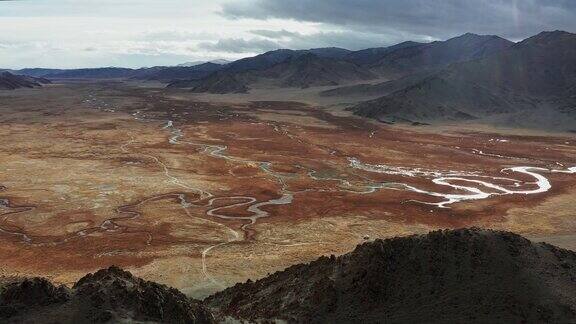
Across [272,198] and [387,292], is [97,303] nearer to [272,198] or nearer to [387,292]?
[387,292]

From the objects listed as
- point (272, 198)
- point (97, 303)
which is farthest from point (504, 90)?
point (97, 303)

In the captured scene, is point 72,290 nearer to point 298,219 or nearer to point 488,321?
point 488,321

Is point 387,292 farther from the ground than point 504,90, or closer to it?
closer to it

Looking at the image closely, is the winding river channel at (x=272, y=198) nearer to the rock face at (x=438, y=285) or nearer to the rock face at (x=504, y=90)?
the rock face at (x=438, y=285)

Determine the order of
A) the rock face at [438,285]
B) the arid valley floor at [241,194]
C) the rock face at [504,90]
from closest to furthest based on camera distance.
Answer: the rock face at [438,285] < the arid valley floor at [241,194] < the rock face at [504,90]

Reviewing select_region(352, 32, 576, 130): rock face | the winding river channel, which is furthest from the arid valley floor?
select_region(352, 32, 576, 130): rock face

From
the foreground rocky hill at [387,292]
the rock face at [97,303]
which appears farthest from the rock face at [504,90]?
the rock face at [97,303]

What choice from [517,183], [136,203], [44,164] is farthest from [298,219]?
[44,164]
